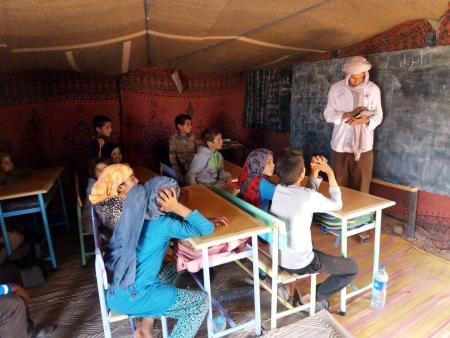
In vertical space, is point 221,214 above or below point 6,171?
below

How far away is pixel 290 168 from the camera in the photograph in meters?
2.01

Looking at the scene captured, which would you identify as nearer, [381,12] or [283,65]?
[381,12]

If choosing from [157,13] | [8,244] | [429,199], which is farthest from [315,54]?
[8,244]

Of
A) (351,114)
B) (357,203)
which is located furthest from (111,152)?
(351,114)

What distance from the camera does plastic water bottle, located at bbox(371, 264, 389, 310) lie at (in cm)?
229

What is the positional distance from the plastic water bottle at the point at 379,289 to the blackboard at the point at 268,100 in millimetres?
2969

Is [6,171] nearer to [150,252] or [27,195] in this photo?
[27,195]

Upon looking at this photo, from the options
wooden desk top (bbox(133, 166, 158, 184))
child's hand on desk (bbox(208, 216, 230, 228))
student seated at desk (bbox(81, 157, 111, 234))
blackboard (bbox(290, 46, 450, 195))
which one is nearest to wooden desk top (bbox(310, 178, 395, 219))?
child's hand on desk (bbox(208, 216, 230, 228))

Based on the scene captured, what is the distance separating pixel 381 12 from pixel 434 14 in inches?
20.0

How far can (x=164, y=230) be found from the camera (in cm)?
168

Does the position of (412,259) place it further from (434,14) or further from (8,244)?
(8,244)

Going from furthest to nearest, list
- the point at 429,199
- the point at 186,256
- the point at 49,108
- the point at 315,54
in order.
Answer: the point at 315,54 → the point at 49,108 → the point at 429,199 → the point at 186,256

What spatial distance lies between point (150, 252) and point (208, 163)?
1480 mm

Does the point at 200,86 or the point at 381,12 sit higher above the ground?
the point at 381,12
